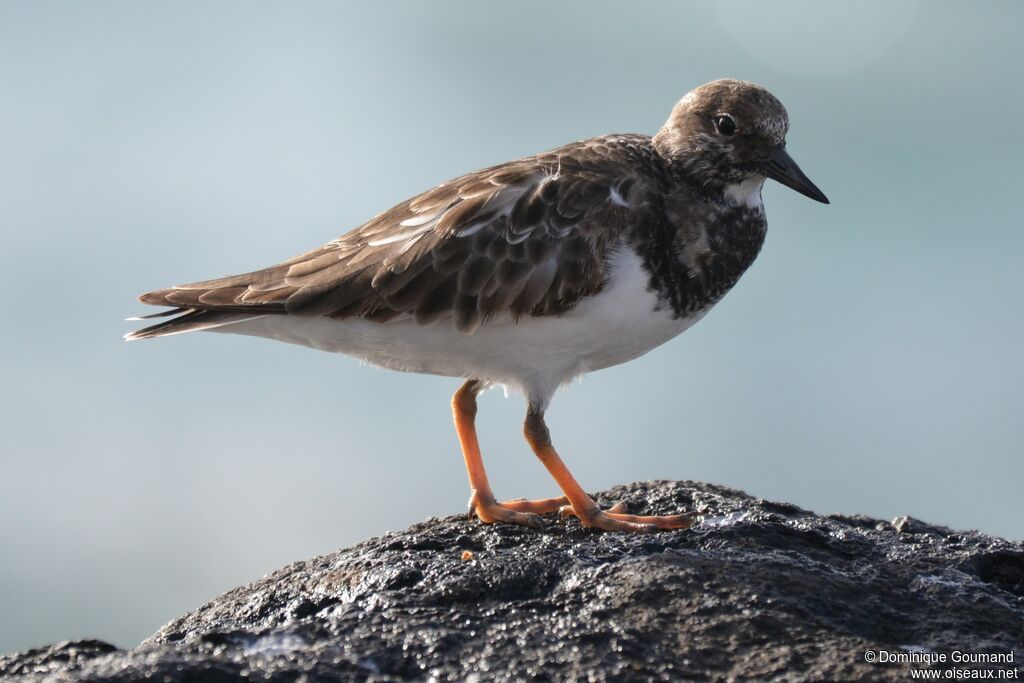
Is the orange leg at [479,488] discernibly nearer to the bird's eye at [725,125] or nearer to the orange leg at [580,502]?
the orange leg at [580,502]

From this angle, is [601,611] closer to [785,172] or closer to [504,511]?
[504,511]

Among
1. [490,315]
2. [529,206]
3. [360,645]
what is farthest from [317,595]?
[529,206]

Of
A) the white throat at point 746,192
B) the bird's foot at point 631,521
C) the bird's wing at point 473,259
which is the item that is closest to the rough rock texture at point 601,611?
the bird's foot at point 631,521

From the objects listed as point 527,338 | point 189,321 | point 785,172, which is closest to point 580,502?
point 527,338

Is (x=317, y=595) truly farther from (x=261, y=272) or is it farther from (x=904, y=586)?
(x=904, y=586)

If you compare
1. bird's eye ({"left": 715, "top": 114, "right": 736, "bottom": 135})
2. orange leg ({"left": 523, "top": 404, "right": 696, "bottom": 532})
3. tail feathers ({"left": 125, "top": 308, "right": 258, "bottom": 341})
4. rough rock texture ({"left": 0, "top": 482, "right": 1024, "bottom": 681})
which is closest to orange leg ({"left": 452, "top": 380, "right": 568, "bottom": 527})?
orange leg ({"left": 523, "top": 404, "right": 696, "bottom": 532})

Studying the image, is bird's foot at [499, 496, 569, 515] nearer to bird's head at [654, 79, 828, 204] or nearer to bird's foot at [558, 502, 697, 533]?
bird's foot at [558, 502, 697, 533]

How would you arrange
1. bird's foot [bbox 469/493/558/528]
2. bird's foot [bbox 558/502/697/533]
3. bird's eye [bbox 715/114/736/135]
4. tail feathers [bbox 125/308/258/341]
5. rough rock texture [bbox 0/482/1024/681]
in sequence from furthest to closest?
bird's eye [bbox 715/114/736/135] → tail feathers [bbox 125/308/258/341] → bird's foot [bbox 469/493/558/528] → bird's foot [bbox 558/502/697/533] → rough rock texture [bbox 0/482/1024/681]
